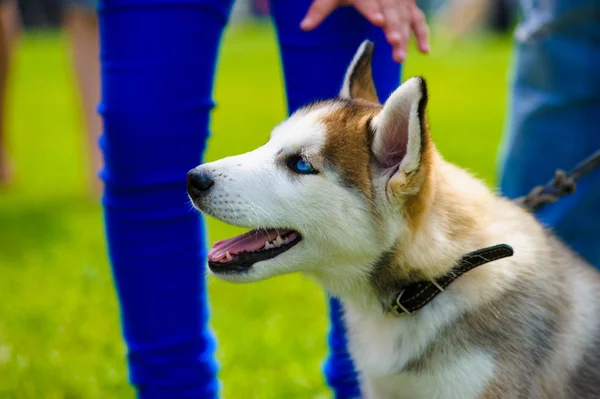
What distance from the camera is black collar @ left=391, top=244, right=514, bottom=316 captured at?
7.12 ft

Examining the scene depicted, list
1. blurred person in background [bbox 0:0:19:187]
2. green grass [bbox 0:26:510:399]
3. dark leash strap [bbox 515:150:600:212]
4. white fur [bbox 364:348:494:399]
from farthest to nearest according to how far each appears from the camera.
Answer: blurred person in background [bbox 0:0:19:187], green grass [bbox 0:26:510:399], dark leash strap [bbox 515:150:600:212], white fur [bbox 364:348:494:399]

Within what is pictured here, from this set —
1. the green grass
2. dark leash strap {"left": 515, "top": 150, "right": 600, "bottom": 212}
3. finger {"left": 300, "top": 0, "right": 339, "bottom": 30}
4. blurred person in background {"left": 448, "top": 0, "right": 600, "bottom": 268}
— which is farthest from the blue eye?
blurred person in background {"left": 448, "top": 0, "right": 600, "bottom": 268}

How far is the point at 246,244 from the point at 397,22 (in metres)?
0.78

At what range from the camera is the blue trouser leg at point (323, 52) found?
8.04 feet

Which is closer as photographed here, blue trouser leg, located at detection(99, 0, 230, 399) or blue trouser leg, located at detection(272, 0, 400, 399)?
blue trouser leg, located at detection(99, 0, 230, 399)

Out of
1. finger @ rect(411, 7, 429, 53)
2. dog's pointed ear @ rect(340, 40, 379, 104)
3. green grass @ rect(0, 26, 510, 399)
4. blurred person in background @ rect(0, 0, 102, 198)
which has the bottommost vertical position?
green grass @ rect(0, 26, 510, 399)

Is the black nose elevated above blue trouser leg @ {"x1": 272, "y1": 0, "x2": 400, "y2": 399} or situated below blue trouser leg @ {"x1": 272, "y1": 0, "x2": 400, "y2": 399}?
below

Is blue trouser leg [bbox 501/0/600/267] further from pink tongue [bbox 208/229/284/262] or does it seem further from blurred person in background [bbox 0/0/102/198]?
blurred person in background [bbox 0/0/102/198]

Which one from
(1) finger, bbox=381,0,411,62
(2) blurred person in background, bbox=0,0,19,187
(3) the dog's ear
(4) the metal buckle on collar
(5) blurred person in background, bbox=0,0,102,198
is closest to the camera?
(3) the dog's ear

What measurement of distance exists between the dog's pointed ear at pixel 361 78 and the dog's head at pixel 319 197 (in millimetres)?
182

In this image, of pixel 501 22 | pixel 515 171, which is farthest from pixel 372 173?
pixel 501 22

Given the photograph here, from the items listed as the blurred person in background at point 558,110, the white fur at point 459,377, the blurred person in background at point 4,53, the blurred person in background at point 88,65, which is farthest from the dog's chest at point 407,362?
the blurred person in background at point 4,53

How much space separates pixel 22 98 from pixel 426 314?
1072cm

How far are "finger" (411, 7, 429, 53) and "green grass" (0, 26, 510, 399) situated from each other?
1.39 m
